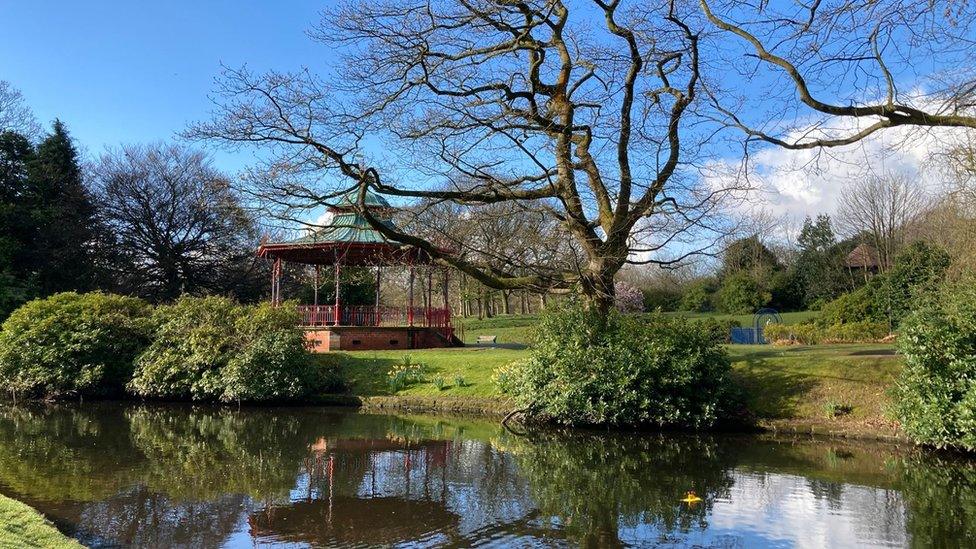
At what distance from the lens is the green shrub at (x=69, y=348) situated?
61.3ft

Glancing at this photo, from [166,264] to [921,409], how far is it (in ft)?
117

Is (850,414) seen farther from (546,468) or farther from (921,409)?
(546,468)

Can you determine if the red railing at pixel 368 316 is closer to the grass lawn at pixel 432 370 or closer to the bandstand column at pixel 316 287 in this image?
the bandstand column at pixel 316 287

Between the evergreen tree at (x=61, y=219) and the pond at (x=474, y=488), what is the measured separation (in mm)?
20878

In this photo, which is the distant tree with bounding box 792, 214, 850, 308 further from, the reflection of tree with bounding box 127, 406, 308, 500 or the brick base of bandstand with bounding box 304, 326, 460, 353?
the reflection of tree with bounding box 127, 406, 308, 500

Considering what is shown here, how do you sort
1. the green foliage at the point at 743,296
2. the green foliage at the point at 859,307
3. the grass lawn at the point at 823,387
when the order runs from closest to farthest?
the grass lawn at the point at 823,387, the green foliage at the point at 859,307, the green foliage at the point at 743,296

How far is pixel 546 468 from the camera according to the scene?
998cm

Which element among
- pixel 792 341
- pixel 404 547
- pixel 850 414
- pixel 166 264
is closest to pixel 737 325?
pixel 792 341

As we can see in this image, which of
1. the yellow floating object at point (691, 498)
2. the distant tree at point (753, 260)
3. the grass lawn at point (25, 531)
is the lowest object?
the yellow floating object at point (691, 498)

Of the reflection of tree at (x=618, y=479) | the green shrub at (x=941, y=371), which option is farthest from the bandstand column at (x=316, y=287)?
the green shrub at (x=941, y=371)

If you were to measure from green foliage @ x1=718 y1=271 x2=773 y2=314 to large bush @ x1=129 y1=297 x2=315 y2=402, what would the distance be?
1000 inches

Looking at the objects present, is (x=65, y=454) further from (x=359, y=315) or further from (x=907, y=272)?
(x=907, y=272)

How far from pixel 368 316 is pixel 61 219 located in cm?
1834

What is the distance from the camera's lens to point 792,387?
45.7 ft
